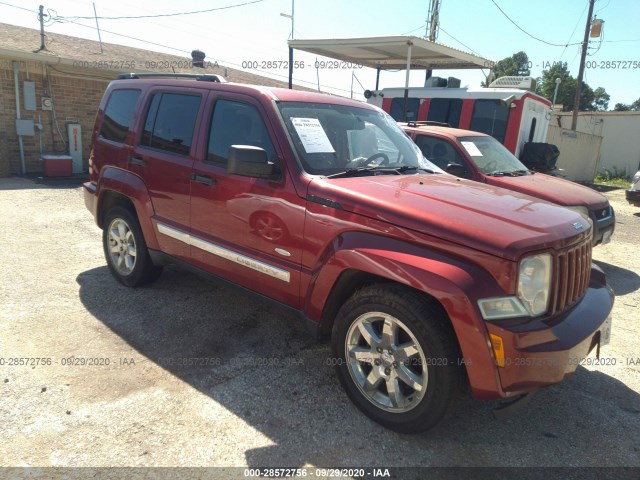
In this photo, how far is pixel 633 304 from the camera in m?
5.12

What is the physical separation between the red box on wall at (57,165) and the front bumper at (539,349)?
12.2 metres

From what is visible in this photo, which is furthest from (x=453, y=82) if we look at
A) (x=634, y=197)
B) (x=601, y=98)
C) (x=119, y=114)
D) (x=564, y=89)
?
(x=601, y=98)

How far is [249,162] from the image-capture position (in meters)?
3.01

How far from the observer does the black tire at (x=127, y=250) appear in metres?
4.44

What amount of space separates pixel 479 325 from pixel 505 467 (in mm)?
883

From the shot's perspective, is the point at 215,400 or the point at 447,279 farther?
the point at 215,400

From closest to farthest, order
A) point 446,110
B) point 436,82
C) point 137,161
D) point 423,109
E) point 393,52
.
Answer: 1. point 137,161
2. point 393,52
3. point 446,110
4. point 423,109
5. point 436,82

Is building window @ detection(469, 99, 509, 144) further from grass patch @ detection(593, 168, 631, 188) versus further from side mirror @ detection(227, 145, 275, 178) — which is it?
grass patch @ detection(593, 168, 631, 188)

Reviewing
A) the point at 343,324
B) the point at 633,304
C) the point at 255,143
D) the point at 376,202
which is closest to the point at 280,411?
the point at 343,324

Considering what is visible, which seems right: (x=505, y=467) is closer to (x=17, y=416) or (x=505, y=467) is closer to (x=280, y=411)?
(x=280, y=411)

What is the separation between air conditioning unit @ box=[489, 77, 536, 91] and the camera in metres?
11.0

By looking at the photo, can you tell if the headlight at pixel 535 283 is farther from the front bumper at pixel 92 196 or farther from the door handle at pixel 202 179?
the front bumper at pixel 92 196

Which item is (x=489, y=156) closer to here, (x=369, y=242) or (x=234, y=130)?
(x=234, y=130)

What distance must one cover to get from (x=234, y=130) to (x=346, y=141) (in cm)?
87
